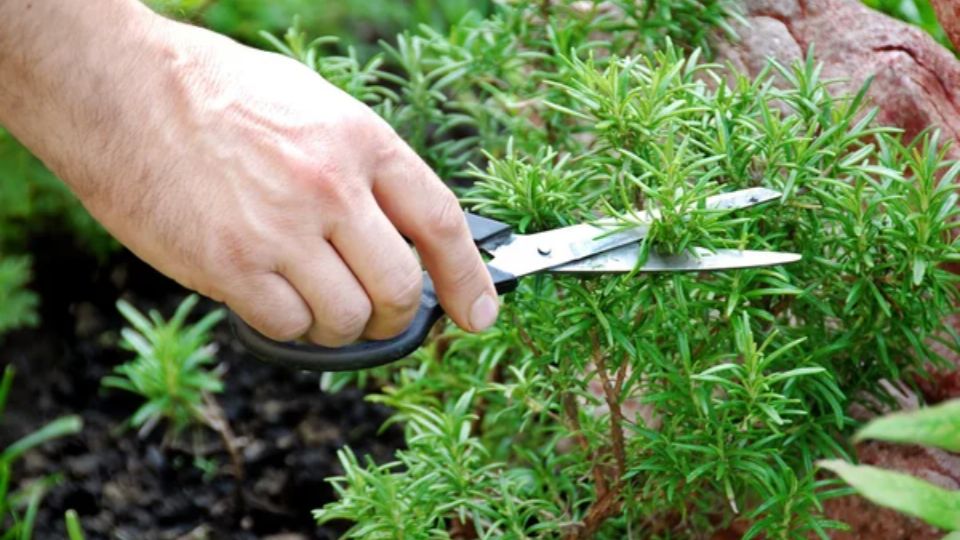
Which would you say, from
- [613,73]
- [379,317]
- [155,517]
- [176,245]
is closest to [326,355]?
[379,317]

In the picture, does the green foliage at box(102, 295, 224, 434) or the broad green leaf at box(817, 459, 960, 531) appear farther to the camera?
the green foliage at box(102, 295, 224, 434)

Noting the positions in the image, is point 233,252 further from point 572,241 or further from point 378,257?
point 572,241

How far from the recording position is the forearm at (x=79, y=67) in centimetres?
155

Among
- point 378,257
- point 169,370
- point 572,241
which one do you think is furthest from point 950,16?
point 169,370

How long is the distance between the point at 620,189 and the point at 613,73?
14 centimetres

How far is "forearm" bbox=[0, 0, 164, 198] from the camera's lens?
1552 mm

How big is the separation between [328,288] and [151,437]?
56.9 inches

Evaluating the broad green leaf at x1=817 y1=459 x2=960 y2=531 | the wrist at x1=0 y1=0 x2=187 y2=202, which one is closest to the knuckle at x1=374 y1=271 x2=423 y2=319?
the wrist at x1=0 y1=0 x2=187 y2=202

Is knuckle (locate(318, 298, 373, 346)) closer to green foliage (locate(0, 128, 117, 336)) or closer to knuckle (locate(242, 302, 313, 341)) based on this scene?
knuckle (locate(242, 302, 313, 341))

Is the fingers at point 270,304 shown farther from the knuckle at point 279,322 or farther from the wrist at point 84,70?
the wrist at point 84,70

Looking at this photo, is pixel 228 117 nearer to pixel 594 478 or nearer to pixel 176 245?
pixel 176 245

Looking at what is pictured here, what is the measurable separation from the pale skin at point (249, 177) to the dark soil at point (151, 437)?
1086 mm

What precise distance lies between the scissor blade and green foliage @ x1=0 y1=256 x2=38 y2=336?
1.60 metres

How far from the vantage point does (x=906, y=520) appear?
74.6 inches
